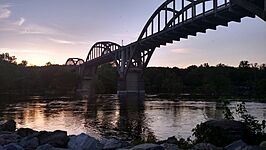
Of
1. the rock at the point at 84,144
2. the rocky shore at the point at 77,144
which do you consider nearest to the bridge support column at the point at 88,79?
the rocky shore at the point at 77,144

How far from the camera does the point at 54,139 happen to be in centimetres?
1212

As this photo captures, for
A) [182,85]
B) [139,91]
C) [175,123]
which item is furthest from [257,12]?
[182,85]

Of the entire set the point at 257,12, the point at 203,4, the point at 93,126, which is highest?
the point at 203,4

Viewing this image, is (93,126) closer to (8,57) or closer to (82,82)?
(82,82)

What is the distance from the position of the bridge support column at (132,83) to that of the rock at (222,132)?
223ft

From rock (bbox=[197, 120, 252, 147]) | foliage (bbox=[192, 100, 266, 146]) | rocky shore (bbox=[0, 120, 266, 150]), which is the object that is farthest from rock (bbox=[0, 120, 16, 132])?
rock (bbox=[197, 120, 252, 147])

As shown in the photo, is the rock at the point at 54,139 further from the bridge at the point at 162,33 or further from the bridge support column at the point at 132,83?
the bridge support column at the point at 132,83

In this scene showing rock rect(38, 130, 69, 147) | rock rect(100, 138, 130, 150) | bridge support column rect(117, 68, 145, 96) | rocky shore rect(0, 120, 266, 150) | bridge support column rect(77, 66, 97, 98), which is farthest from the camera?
bridge support column rect(77, 66, 97, 98)

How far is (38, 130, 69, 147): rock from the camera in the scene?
12.0 meters

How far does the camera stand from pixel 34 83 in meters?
116

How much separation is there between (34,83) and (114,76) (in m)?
25.0

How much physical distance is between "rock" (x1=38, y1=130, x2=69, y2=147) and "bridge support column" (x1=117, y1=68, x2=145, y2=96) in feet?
220

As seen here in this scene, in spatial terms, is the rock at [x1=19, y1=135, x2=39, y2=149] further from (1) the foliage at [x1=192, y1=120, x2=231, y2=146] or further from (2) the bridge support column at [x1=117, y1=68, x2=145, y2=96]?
(2) the bridge support column at [x1=117, y1=68, x2=145, y2=96]

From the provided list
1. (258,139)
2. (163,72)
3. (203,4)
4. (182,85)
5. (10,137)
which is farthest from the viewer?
(163,72)
